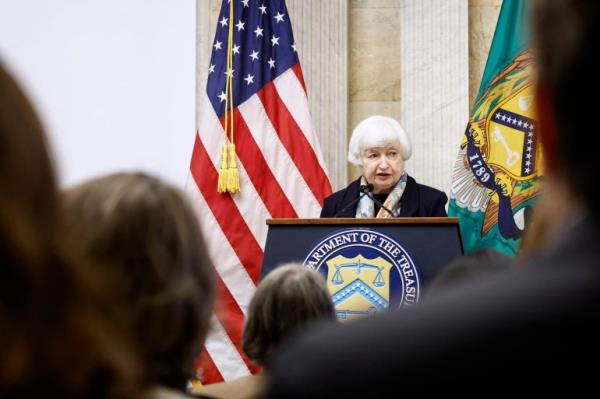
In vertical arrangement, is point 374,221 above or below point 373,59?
below

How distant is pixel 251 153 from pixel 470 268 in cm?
443

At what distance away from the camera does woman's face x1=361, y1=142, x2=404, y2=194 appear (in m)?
5.16

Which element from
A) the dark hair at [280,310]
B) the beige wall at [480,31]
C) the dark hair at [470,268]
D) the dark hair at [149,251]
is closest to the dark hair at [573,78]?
the dark hair at [149,251]

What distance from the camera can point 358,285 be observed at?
13.4 feet

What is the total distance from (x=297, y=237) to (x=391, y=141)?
120cm

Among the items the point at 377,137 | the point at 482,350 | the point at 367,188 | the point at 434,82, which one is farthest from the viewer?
the point at 434,82

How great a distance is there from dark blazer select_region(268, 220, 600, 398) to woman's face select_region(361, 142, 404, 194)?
446 cm

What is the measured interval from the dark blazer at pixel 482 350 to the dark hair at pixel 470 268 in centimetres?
109

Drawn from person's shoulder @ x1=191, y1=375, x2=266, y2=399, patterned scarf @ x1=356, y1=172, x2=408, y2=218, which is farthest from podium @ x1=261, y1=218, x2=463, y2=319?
person's shoulder @ x1=191, y1=375, x2=266, y2=399

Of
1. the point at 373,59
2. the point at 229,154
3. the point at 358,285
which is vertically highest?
the point at 373,59

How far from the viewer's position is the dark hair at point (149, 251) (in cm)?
144

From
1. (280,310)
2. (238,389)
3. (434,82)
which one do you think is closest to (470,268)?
(280,310)

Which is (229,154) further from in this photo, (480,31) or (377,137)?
(480,31)

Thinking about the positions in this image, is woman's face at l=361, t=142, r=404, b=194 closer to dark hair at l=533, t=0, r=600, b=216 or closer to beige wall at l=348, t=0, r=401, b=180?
beige wall at l=348, t=0, r=401, b=180
